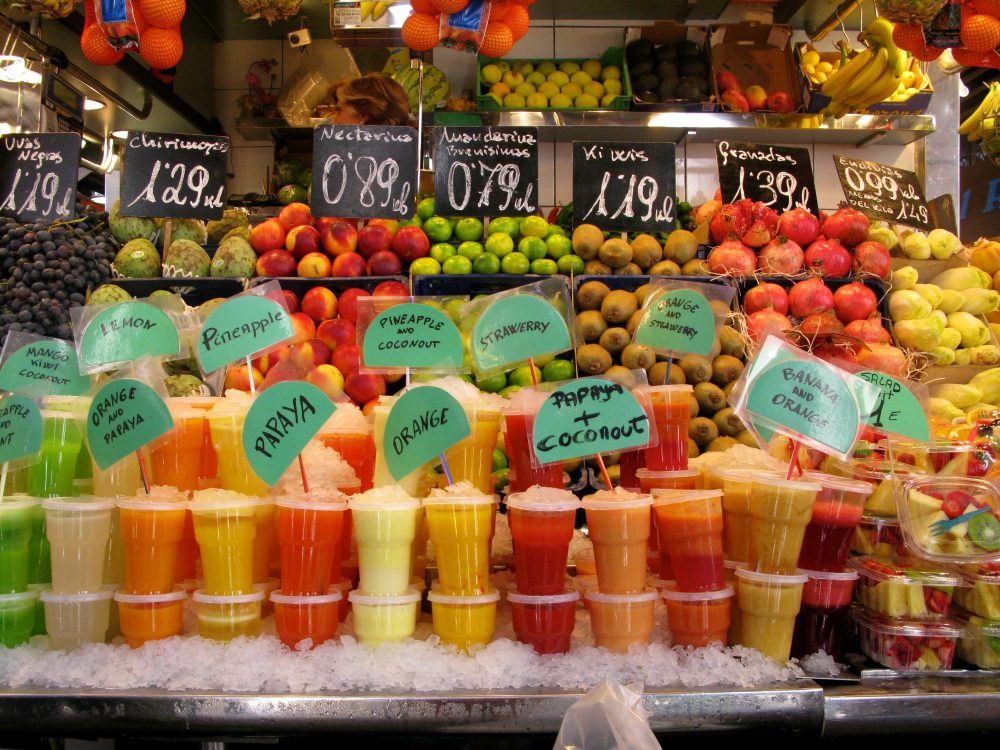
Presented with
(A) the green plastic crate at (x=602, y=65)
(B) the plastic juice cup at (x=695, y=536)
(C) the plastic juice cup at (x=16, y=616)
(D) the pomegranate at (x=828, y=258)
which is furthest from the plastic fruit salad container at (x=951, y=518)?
(A) the green plastic crate at (x=602, y=65)

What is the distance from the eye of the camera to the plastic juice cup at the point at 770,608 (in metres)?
1.30

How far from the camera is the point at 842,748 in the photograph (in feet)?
5.18

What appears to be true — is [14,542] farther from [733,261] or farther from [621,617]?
[733,261]

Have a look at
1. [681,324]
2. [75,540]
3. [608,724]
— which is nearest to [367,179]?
[681,324]

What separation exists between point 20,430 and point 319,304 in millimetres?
1807

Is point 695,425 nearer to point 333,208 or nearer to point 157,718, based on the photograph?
point 333,208

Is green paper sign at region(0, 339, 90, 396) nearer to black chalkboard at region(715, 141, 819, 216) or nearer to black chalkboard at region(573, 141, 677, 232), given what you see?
black chalkboard at region(573, 141, 677, 232)

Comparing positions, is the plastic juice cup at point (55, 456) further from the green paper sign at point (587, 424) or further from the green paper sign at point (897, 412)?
the green paper sign at point (897, 412)

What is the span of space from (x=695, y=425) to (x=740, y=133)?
3372mm

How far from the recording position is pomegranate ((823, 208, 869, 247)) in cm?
334

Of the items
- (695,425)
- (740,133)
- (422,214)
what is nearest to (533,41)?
(740,133)

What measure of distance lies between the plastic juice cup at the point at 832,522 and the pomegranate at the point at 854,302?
1.94m

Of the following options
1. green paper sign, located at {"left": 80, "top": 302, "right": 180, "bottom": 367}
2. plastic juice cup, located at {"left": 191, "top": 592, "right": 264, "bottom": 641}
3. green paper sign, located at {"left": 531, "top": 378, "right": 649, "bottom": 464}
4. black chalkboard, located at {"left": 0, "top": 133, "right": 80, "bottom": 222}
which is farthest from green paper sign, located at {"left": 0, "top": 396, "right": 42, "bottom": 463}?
black chalkboard, located at {"left": 0, "top": 133, "right": 80, "bottom": 222}

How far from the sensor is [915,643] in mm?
1313
